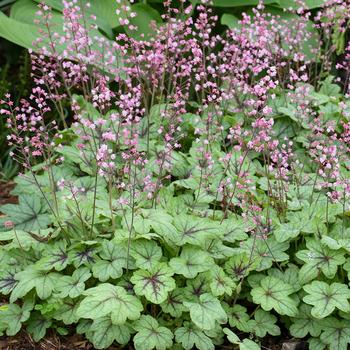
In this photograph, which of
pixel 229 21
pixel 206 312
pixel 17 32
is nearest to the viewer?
pixel 206 312

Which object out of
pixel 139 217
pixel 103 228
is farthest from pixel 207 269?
pixel 103 228

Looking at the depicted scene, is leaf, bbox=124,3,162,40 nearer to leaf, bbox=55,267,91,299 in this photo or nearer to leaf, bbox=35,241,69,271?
leaf, bbox=35,241,69,271

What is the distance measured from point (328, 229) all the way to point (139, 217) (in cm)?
103

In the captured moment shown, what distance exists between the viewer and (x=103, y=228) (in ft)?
10.4

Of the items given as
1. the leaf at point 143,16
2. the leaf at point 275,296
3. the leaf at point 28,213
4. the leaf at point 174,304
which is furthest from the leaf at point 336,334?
the leaf at point 143,16

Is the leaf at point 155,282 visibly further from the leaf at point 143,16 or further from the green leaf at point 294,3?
the green leaf at point 294,3

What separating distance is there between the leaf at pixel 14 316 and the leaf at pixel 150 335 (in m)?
0.57

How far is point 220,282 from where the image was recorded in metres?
2.85

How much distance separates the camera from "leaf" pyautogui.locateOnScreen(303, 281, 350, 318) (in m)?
2.71

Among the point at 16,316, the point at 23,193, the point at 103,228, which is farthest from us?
the point at 23,193

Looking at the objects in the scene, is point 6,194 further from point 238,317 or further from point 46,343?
point 238,317

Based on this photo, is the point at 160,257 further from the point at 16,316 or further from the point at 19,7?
the point at 19,7

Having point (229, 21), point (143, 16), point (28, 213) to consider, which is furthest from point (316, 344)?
point (143, 16)

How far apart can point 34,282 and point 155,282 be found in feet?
1.96
